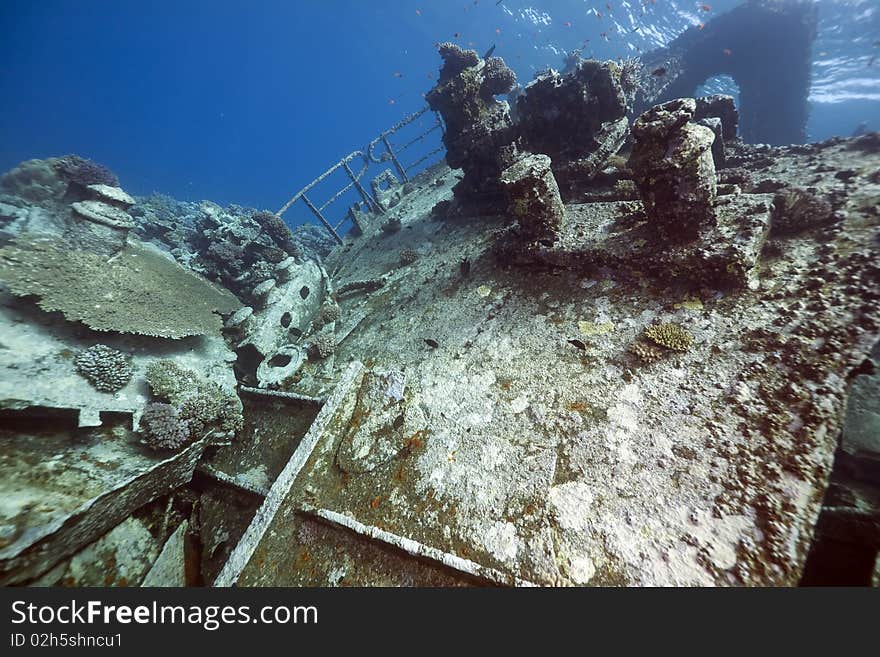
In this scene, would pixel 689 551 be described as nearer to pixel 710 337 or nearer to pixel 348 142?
pixel 710 337

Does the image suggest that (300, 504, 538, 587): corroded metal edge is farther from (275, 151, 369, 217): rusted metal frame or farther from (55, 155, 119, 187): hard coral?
(55, 155, 119, 187): hard coral

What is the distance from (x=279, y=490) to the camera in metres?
4.39


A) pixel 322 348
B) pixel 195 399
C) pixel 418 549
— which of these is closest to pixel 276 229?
pixel 322 348

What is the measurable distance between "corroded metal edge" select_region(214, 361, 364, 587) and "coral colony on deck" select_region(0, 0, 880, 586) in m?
0.03

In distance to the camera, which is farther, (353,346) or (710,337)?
(353,346)

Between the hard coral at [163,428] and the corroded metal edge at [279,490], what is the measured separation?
6.60 ft

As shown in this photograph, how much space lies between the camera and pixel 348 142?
17012 centimetres

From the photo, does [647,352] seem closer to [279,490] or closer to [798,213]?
[798,213]

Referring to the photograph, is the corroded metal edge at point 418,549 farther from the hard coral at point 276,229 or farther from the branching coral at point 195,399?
the hard coral at point 276,229

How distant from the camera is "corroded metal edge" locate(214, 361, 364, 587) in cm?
380

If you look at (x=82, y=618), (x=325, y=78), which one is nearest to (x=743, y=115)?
(x=82, y=618)

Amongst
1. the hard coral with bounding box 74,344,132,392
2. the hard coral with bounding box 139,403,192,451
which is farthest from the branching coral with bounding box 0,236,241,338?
the hard coral with bounding box 139,403,192,451

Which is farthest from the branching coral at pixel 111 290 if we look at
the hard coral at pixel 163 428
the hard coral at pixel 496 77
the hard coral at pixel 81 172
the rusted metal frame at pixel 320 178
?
the hard coral at pixel 496 77

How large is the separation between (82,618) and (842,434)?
24.2ft
